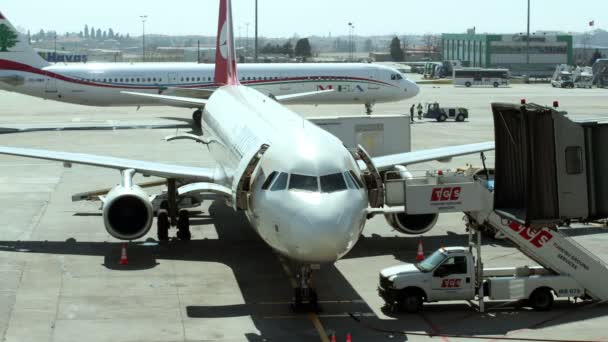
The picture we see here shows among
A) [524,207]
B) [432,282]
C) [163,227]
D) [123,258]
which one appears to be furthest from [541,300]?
[163,227]

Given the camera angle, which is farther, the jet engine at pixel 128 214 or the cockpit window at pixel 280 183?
the jet engine at pixel 128 214

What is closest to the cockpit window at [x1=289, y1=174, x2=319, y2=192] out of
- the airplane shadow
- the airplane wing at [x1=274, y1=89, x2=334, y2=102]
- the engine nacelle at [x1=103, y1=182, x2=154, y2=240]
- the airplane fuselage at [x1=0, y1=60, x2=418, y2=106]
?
the airplane shadow

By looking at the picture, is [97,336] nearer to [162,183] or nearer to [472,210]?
[472,210]

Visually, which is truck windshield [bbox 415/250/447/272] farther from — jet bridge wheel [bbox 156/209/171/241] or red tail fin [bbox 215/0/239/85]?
red tail fin [bbox 215/0/239/85]

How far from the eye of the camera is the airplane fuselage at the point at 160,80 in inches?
2778

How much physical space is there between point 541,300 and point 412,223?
21.4 ft

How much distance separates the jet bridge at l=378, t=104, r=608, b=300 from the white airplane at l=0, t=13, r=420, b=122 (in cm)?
4426

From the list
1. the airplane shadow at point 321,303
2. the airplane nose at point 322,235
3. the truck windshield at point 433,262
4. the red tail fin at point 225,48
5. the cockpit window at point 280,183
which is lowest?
the airplane shadow at point 321,303

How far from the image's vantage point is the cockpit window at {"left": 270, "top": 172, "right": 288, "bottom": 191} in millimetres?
22292

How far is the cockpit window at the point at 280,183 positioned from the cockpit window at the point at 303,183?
0.49ft

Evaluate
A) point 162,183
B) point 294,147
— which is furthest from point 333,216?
point 162,183

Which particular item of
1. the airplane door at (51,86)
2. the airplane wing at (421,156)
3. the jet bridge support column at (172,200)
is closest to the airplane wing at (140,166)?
the jet bridge support column at (172,200)

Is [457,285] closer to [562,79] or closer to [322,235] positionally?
[322,235]

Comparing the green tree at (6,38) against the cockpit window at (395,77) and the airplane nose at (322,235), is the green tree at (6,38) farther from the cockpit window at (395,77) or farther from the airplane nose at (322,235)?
the airplane nose at (322,235)
